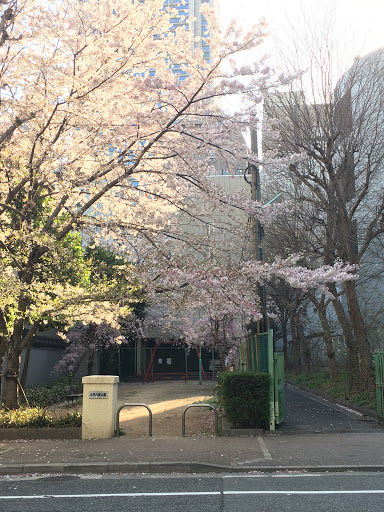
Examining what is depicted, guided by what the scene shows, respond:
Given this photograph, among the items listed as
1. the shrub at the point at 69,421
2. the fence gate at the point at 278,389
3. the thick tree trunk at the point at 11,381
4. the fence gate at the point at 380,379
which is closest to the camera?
the shrub at the point at 69,421

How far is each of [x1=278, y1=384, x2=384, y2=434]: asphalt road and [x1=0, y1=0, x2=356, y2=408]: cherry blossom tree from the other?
386cm

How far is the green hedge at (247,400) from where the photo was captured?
11.4 metres

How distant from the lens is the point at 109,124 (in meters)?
10.4

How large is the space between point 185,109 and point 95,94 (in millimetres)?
1897

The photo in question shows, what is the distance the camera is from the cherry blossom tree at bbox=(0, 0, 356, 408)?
9.91m

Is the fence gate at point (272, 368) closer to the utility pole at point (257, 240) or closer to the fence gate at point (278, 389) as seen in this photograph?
the fence gate at point (278, 389)

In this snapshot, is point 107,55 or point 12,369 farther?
point 12,369

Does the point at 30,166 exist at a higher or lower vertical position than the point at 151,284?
higher

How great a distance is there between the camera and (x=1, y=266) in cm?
1090

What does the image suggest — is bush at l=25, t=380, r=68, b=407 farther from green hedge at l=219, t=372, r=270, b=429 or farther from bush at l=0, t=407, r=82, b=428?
green hedge at l=219, t=372, r=270, b=429

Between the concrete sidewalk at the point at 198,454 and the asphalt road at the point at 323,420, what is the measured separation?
0.92m

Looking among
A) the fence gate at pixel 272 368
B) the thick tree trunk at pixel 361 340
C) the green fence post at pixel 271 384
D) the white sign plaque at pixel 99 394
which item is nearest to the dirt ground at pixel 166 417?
the white sign plaque at pixel 99 394

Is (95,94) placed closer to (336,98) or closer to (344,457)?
(344,457)

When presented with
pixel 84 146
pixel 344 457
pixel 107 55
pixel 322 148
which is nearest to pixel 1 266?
pixel 84 146
